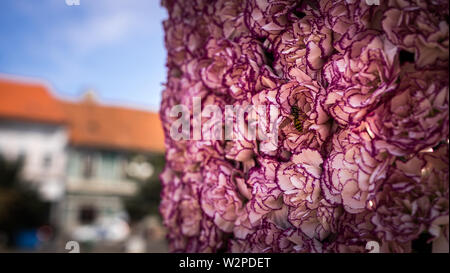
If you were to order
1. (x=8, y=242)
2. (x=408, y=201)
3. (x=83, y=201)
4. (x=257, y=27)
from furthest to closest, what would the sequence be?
(x=83, y=201) < (x=8, y=242) < (x=257, y=27) < (x=408, y=201)

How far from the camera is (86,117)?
2872 cm

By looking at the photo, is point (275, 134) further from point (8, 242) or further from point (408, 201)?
point (8, 242)

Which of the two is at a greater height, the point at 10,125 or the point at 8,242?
the point at 10,125

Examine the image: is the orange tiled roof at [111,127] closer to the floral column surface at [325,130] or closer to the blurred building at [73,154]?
the blurred building at [73,154]

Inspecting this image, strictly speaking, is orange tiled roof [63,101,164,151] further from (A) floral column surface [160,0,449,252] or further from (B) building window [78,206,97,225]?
(A) floral column surface [160,0,449,252]

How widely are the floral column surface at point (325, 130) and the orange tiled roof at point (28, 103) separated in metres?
27.6

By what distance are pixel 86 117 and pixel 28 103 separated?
3.80 meters

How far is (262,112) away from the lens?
0.92 meters

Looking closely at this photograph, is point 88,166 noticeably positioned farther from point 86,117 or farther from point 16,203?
point 16,203

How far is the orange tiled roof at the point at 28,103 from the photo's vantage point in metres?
27.0

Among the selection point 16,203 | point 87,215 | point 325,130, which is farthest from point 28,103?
point 325,130

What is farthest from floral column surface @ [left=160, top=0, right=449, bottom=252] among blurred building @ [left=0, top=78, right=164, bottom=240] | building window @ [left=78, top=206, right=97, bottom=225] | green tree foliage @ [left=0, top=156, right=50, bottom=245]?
building window @ [left=78, top=206, right=97, bottom=225]

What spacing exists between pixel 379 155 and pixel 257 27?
0.42m
